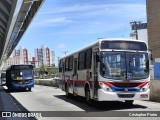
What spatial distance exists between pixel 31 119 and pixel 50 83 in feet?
117

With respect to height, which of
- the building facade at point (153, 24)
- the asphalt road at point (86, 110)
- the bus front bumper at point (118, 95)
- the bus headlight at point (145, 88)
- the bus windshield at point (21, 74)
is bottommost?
the asphalt road at point (86, 110)

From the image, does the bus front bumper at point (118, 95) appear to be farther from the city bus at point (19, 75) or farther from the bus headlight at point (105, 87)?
the city bus at point (19, 75)

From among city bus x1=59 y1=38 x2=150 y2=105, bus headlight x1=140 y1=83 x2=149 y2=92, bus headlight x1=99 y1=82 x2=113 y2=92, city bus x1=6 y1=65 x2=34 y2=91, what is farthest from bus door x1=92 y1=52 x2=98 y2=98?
city bus x1=6 y1=65 x2=34 y2=91

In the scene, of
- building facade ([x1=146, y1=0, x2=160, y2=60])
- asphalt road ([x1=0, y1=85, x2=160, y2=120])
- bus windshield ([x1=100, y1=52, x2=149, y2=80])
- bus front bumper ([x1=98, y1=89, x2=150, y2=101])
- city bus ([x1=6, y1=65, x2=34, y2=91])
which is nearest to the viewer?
asphalt road ([x1=0, y1=85, x2=160, y2=120])

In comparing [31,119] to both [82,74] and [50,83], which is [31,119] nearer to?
[82,74]

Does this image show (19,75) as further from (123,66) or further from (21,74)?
(123,66)

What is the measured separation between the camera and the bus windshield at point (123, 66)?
14719 millimetres

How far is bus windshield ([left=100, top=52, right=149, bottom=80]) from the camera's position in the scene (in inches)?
579

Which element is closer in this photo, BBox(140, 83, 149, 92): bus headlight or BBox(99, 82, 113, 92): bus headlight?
BBox(99, 82, 113, 92): bus headlight

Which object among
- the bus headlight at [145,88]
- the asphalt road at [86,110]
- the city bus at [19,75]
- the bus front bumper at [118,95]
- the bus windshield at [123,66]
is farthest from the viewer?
the city bus at [19,75]

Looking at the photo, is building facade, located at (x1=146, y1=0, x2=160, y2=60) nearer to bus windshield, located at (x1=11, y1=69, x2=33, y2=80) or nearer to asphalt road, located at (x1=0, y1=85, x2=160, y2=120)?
bus windshield, located at (x1=11, y1=69, x2=33, y2=80)

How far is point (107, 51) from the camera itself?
15.0 meters

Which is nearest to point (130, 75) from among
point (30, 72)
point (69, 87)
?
point (69, 87)

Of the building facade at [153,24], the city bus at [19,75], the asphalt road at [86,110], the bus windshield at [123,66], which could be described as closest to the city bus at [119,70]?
the bus windshield at [123,66]
